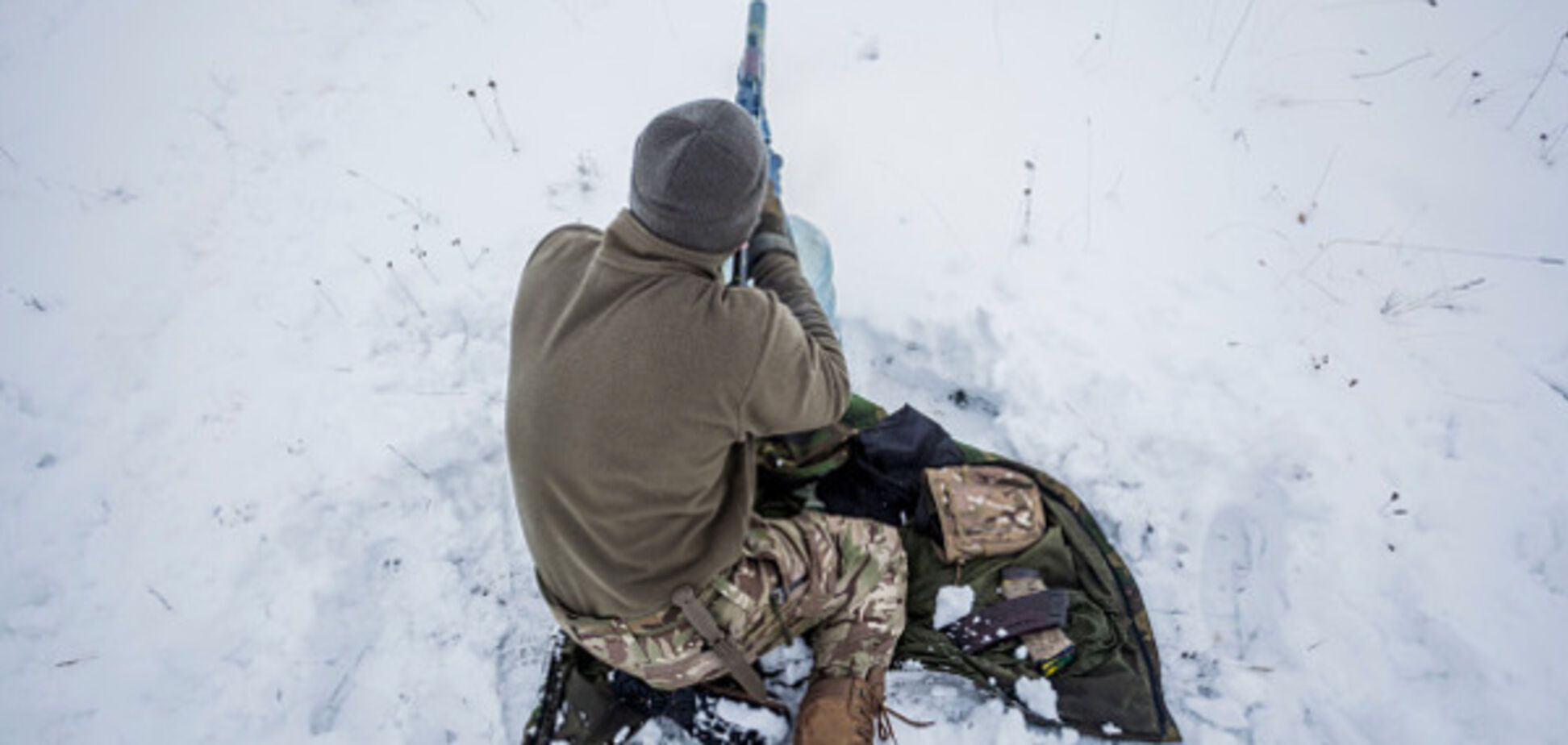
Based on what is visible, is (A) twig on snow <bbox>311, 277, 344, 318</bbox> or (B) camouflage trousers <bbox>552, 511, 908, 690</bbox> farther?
(A) twig on snow <bbox>311, 277, 344, 318</bbox>

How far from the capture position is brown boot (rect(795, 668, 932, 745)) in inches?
92.3

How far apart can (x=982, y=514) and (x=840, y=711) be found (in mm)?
986

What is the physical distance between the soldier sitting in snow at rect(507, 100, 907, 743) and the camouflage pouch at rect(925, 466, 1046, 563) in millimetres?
969

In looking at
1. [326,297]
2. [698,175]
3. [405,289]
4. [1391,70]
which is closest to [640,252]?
[698,175]

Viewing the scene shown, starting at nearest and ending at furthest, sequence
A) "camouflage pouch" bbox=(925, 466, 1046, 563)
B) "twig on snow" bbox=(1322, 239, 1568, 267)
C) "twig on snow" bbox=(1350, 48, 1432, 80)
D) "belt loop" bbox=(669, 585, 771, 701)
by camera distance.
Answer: "belt loop" bbox=(669, 585, 771, 701)
"camouflage pouch" bbox=(925, 466, 1046, 563)
"twig on snow" bbox=(1322, 239, 1568, 267)
"twig on snow" bbox=(1350, 48, 1432, 80)

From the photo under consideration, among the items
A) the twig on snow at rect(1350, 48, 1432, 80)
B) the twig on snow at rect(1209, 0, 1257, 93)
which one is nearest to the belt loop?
the twig on snow at rect(1209, 0, 1257, 93)

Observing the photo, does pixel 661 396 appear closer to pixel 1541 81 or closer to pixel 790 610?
pixel 790 610

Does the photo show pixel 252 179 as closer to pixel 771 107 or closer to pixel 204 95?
pixel 204 95

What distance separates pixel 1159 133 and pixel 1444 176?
1.41m

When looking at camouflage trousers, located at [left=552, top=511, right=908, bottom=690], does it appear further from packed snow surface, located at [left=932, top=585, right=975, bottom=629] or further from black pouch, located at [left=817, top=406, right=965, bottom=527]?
black pouch, located at [left=817, top=406, right=965, bottom=527]

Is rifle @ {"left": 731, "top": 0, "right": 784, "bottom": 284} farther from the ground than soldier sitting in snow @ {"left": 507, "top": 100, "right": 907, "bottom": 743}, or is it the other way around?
rifle @ {"left": 731, "top": 0, "right": 784, "bottom": 284}

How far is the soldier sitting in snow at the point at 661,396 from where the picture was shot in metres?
1.66

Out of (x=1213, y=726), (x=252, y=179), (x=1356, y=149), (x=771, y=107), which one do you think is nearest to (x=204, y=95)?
(x=252, y=179)

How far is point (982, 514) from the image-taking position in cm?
294
